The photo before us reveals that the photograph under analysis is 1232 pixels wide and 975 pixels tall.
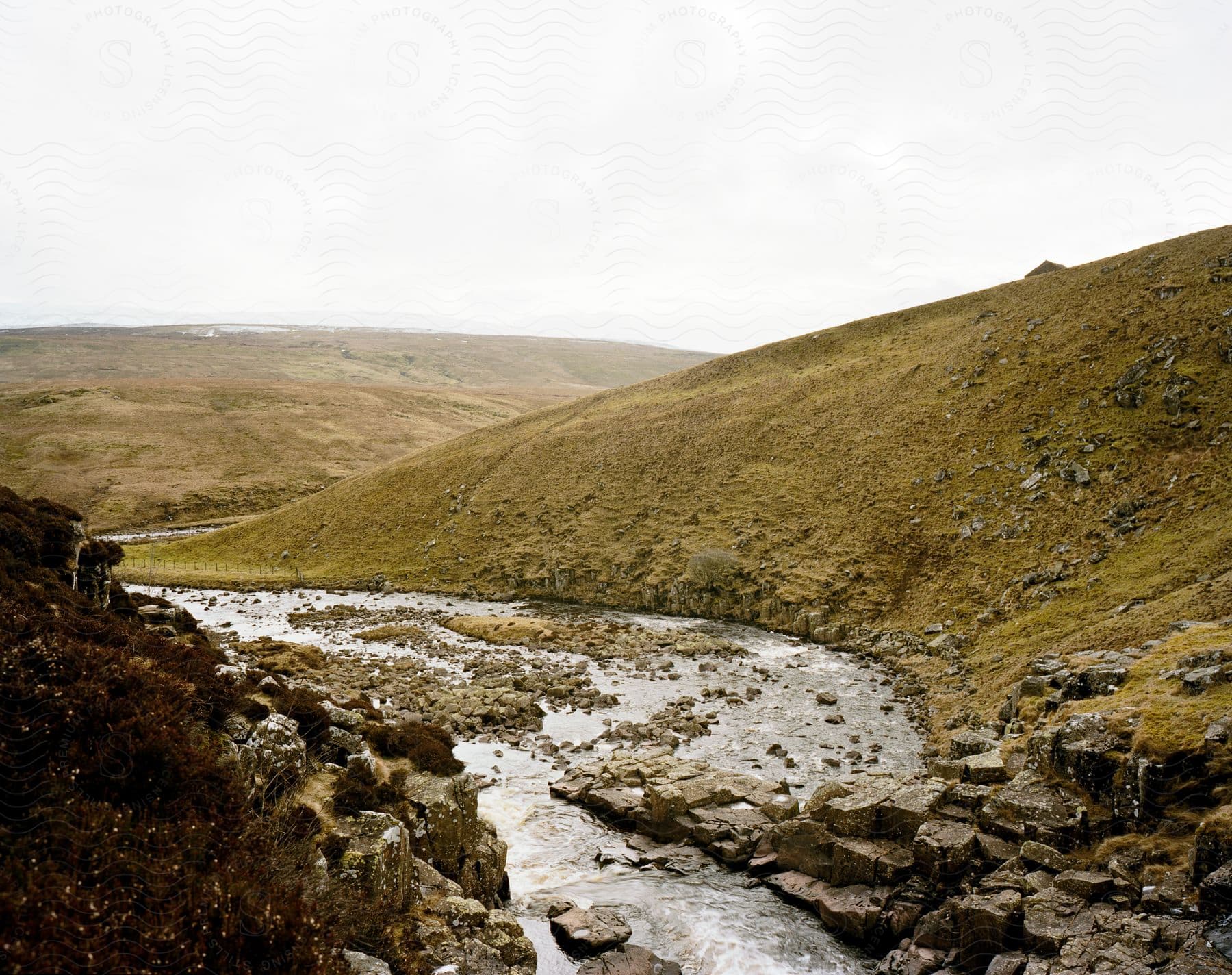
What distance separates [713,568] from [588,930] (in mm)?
36779

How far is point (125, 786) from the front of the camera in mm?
10430

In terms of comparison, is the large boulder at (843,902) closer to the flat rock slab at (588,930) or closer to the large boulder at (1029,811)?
the large boulder at (1029,811)

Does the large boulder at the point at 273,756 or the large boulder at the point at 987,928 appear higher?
the large boulder at the point at 273,756

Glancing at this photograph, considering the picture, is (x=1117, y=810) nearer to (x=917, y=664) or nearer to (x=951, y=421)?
(x=917, y=664)

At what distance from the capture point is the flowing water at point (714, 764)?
16.7 meters

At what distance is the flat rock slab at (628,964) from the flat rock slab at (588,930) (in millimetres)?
251

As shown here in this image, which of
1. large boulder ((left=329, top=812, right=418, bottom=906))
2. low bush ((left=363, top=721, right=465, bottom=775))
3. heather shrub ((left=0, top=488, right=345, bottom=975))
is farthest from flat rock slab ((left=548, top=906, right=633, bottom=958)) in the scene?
heather shrub ((left=0, top=488, right=345, bottom=975))

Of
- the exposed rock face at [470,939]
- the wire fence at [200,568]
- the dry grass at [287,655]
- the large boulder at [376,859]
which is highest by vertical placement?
the large boulder at [376,859]

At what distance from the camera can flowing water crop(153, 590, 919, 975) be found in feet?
54.6

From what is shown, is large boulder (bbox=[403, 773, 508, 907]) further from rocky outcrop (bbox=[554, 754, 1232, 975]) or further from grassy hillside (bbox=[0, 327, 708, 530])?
grassy hillside (bbox=[0, 327, 708, 530])

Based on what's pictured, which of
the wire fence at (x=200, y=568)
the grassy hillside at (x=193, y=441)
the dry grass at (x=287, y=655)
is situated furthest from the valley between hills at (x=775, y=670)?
the grassy hillside at (x=193, y=441)

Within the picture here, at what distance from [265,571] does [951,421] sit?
66566 mm

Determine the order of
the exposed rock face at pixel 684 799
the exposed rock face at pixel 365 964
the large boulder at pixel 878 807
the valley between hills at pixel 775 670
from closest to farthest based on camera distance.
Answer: the exposed rock face at pixel 365 964 < the valley between hills at pixel 775 670 < the large boulder at pixel 878 807 < the exposed rock face at pixel 684 799

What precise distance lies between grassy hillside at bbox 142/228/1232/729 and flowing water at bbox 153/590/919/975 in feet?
19.2
